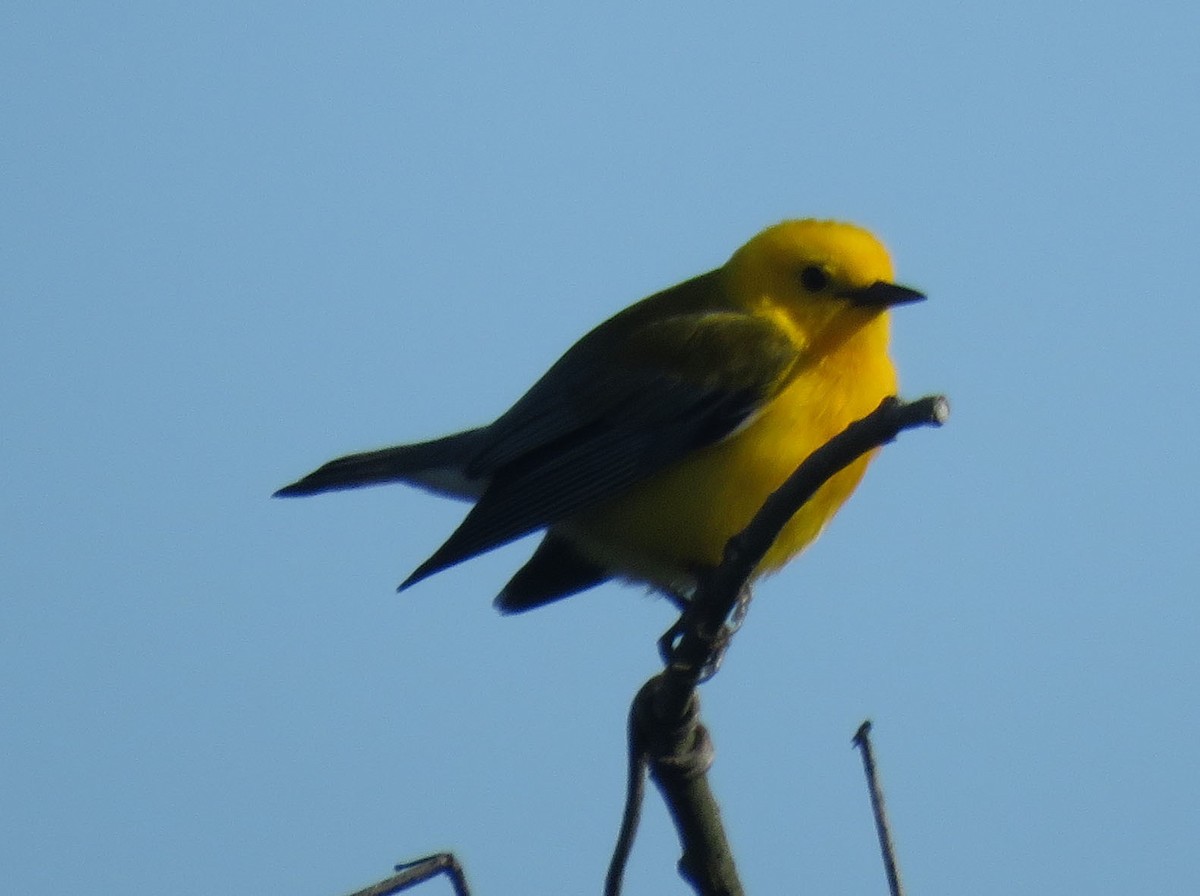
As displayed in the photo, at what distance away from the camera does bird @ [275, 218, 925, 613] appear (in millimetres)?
5582

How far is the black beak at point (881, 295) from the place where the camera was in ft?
19.2

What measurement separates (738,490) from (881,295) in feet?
3.16

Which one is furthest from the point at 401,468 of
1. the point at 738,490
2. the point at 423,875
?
the point at 423,875

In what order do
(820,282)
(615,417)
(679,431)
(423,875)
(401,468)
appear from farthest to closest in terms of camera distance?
(401,468) → (615,417) → (820,282) → (679,431) → (423,875)

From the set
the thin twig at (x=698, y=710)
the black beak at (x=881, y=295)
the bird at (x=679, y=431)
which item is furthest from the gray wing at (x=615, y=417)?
the thin twig at (x=698, y=710)

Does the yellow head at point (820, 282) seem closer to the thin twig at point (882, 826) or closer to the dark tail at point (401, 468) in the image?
the dark tail at point (401, 468)

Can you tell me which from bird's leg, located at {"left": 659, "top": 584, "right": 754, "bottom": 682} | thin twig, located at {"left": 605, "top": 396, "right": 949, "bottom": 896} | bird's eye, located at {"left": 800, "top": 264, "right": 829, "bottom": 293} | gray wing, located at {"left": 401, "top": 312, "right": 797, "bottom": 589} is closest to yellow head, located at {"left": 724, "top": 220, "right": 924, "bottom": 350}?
bird's eye, located at {"left": 800, "top": 264, "right": 829, "bottom": 293}

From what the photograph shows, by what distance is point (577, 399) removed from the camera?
6.50 metres

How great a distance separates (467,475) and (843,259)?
1626 millimetres

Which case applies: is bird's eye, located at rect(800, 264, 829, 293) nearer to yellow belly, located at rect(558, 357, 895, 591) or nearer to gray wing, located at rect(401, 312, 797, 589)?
A: gray wing, located at rect(401, 312, 797, 589)

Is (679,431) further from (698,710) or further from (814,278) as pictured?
(698,710)

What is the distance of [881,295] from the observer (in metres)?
5.93

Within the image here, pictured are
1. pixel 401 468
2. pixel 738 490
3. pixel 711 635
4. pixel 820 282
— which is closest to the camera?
pixel 711 635

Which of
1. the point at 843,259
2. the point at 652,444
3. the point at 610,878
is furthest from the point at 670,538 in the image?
the point at 610,878
